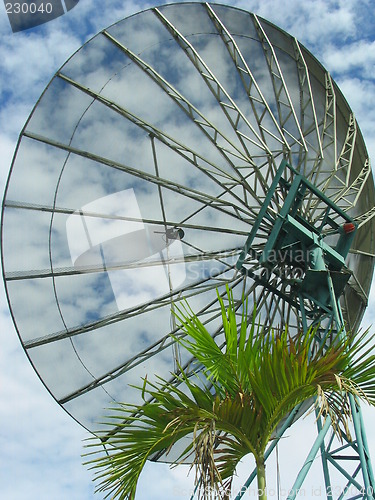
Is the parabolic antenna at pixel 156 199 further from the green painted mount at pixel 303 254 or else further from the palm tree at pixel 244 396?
the palm tree at pixel 244 396

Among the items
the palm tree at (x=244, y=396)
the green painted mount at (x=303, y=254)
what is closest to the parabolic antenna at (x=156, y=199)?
the green painted mount at (x=303, y=254)

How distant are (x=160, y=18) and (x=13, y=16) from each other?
2543 mm

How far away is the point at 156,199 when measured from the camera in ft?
36.7

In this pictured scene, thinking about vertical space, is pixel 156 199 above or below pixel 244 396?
above

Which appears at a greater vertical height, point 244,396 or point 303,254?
point 303,254

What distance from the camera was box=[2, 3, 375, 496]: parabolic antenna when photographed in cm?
1034

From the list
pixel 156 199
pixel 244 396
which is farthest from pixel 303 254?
pixel 244 396

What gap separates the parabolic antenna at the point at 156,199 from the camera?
407 inches

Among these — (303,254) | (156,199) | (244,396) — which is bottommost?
(244,396)

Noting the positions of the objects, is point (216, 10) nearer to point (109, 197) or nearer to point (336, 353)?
point (109, 197)

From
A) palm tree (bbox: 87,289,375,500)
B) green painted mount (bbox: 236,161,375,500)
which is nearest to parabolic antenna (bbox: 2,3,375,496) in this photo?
green painted mount (bbox: 236,161,375,500)

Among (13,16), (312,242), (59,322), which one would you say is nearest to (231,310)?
(312,242)

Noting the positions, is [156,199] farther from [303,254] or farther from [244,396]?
Answer: [244,396]

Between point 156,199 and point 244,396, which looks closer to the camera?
point 244,396
